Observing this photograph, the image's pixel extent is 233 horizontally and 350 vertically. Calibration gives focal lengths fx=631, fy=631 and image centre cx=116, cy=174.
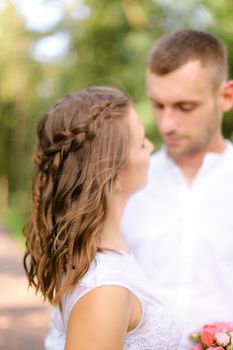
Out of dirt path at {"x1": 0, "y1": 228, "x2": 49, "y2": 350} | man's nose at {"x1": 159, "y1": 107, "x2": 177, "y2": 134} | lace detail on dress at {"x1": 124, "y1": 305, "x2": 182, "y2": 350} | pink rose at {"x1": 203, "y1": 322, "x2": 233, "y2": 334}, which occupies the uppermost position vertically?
man's nose at {"x1": 159, "y1": 107, "x2": 177, "y2": 134}

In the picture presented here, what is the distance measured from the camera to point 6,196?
31.9 m

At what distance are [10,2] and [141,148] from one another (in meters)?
22.0

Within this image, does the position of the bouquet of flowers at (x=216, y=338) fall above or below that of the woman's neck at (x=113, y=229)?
below

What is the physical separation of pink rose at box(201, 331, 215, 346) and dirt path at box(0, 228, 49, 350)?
14.3 feet

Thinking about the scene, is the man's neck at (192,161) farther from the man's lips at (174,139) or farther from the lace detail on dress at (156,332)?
the lace detail on dress at (156,332)

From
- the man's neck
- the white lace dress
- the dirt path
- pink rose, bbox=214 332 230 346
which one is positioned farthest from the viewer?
the dirt path

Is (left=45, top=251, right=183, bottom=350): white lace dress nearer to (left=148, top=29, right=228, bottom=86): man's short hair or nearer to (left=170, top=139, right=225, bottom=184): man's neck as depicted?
(left=170, top=139, right=225, bottom=184): man's neck

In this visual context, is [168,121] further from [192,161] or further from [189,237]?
[189,237]

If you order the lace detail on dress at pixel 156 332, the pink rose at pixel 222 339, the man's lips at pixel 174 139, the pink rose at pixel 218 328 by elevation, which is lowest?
the pink rose at pixel 218 328

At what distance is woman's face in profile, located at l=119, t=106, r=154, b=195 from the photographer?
2.10m

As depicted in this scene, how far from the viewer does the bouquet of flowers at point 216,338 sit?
7.17 ft

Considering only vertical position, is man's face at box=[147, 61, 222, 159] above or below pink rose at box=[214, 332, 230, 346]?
above

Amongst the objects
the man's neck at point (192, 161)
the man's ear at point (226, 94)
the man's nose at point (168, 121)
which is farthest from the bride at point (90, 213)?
the man's ear at point (226, 94)

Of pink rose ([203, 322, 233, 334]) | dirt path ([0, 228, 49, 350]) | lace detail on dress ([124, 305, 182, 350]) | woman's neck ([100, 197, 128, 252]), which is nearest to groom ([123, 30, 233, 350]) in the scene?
pink rose ([203, 322, 233, 334])
